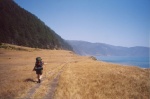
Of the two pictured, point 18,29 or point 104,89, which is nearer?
point 104,89

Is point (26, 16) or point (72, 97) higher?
point (26, 16)

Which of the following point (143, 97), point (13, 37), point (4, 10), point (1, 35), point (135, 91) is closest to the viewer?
point (143, 97)

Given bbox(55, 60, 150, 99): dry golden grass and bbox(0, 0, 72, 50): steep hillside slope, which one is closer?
bbox(55, 60, 150, 99): dry golden grass

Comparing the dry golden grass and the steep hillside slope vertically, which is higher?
the steep hillside slope

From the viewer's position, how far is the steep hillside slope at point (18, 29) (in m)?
122

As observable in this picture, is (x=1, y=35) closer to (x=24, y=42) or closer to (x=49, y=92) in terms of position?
(x=24, y=42)

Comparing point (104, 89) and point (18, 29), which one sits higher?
point (18, 29)

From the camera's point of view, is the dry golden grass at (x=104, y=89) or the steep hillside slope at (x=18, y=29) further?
the steep hillside slope at (x=18, y=29)

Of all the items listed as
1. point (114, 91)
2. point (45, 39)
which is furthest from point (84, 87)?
point (45, 39)

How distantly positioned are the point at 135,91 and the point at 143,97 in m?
1.30

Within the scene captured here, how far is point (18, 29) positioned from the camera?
135m

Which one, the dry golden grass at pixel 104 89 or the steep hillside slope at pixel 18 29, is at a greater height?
the steep hillside slope at pixel 18 29

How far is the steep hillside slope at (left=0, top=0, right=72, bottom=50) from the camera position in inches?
4784

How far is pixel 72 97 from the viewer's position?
553 inches
